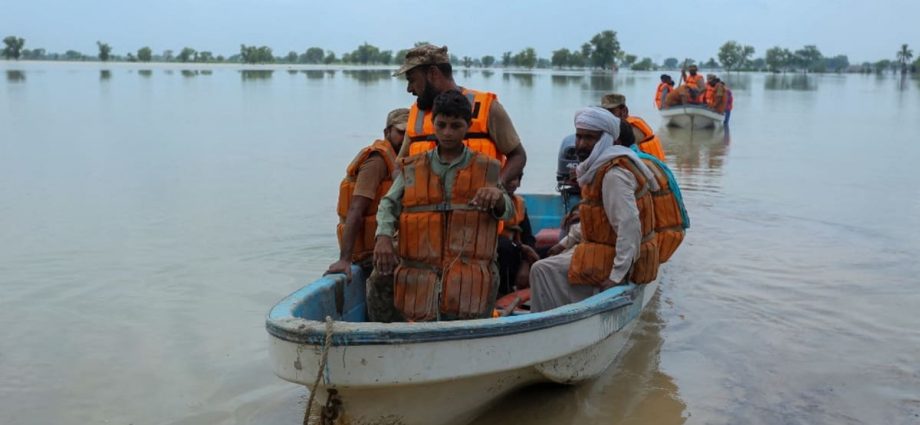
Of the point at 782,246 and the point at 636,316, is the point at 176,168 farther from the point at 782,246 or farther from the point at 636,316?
the point at 636,316

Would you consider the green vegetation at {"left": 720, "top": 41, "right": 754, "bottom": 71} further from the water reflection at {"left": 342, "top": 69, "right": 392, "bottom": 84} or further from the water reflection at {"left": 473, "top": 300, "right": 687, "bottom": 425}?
the water reflection at {"left": 473, "top": 300, "right": 687, "bottom": 425}

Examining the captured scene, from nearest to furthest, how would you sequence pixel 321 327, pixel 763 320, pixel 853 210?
pixel 321 327 → pixel 763 320 → pixel 853 210

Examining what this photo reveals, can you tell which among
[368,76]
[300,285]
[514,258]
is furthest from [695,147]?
[368,76]

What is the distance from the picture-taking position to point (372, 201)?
16.9 feet

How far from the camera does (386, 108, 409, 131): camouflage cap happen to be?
560 cm

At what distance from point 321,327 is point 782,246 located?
703cm

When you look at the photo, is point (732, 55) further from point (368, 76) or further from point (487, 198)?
point (487, 198)

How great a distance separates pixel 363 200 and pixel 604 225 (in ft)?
4.44

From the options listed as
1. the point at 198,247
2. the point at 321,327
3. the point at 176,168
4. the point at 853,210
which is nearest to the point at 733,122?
the point at 853,210

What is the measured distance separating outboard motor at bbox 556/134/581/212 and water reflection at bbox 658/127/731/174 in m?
9.34

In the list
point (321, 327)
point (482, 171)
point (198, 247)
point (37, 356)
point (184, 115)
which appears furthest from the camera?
point (184, 115)

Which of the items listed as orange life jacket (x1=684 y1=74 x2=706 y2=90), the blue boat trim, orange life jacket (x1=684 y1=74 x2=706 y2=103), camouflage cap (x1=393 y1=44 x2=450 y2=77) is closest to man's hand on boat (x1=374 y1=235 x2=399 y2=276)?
the blue boat trim

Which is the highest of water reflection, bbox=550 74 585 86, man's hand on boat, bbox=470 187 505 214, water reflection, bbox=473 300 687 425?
water reflection, bbox=550 74 585 86

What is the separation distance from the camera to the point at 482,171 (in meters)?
4.46
